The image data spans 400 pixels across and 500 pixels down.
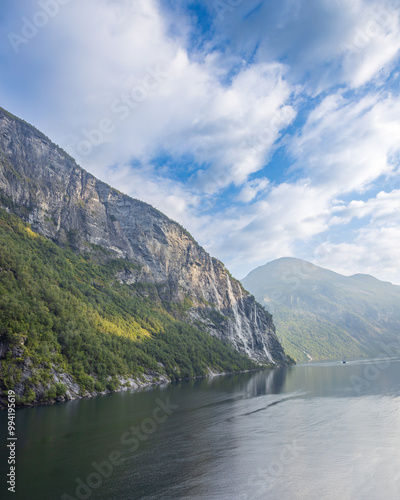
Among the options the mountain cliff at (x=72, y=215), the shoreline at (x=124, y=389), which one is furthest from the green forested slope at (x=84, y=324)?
the mountain cliff at (x=72, y=215)

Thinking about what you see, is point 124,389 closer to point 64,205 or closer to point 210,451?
point 210,451

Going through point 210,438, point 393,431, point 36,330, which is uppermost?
point 36,330

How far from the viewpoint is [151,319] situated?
14925cm

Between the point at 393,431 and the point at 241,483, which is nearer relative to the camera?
the point at 241,483

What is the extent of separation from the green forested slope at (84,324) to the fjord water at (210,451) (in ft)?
54.4

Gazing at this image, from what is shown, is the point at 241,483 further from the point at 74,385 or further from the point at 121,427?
the point at 74,385

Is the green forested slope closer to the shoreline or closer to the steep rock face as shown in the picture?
the shoreline

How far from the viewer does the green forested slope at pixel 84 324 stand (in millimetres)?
66062

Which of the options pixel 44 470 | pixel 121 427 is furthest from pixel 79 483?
pixel 121 427

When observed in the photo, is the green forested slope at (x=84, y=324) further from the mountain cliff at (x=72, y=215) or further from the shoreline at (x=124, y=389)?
the mountain cliff at (x=72, y=215)

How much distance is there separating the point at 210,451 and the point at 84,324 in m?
73.0

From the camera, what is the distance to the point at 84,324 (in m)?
94.9

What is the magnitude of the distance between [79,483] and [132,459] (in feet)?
22.8

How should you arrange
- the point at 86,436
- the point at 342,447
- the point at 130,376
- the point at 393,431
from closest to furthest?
1. the point at 342,447
2. the point at 86,436
3. the point at 393,431
4. the point at 130,376
